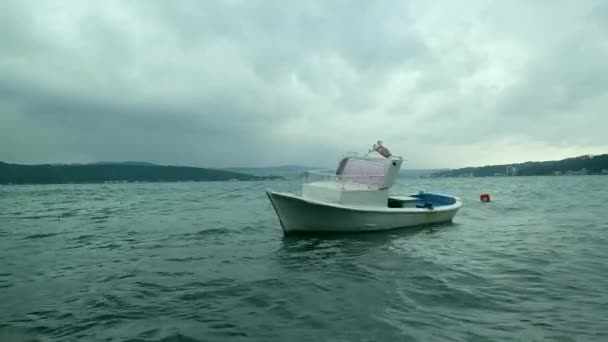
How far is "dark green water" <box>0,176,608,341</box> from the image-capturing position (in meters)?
6.16

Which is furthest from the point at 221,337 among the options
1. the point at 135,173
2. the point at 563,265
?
the point at 135,173

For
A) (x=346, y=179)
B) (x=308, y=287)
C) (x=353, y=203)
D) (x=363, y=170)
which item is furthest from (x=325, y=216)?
(x=308, y=287)

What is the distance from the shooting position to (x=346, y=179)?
59.9 ft

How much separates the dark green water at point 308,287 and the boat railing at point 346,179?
242 cm

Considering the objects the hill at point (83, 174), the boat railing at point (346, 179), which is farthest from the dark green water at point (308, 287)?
the hill at point (83, 174)

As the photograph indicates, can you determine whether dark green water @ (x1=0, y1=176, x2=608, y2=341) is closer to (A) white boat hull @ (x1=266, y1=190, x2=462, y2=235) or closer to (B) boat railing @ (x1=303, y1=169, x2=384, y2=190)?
(A) white boat hull @ (x1=266, y1=190, x2=462, y2=235)

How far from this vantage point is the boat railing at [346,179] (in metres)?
17.2

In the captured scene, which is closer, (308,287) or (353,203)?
(308,287)

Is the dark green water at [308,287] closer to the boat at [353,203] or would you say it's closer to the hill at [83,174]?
the boat at [353,203]

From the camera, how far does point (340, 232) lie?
15.7 meters

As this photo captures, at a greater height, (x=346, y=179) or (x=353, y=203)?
(x=346, y=179)

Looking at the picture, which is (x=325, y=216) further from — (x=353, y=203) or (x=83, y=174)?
(x=83, y=174)

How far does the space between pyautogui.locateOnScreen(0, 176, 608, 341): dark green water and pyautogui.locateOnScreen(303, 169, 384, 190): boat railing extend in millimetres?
2416

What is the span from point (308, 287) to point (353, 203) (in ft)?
25.8
